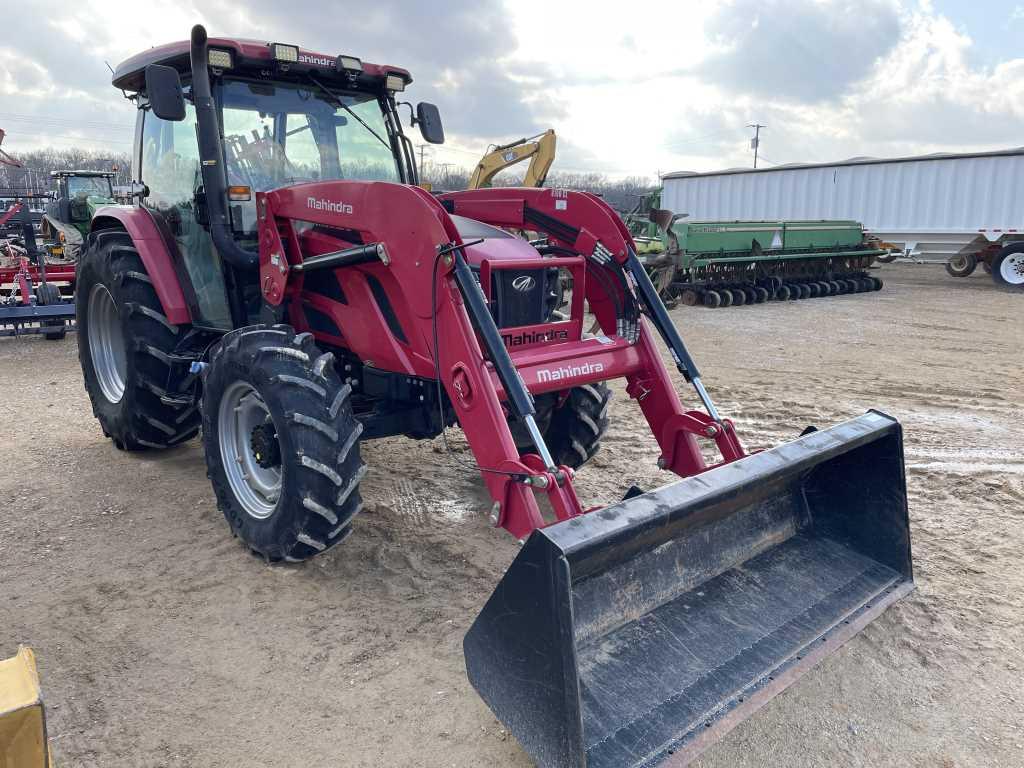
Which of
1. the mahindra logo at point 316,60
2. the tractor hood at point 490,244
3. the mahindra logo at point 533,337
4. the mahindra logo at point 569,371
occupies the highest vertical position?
the mahindra logo at point 316,60

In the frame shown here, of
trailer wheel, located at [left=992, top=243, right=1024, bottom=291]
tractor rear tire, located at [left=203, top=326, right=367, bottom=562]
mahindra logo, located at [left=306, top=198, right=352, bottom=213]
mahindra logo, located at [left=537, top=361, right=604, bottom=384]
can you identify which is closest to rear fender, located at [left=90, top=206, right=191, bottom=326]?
tractor rear tire, located at [left=203, top=326, right=367, bottom=562]

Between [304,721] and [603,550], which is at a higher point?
[603,550]

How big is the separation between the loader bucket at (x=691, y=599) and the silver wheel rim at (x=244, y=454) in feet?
5.68

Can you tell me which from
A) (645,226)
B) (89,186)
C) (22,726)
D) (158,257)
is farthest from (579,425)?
(89,186)

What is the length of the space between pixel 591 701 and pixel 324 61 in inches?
145

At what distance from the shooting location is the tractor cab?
405cm

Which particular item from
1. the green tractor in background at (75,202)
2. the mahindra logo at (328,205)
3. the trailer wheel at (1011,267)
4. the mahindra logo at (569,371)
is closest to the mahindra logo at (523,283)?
the mahindra logo at (569,371)

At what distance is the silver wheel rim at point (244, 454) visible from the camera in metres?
3.82

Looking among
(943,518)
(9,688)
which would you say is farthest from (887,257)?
(9,688)

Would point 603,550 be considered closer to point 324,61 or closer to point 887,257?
point 324,61

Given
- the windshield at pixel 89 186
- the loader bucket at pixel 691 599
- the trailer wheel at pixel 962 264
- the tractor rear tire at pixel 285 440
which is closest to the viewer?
the loader bucket at pixel 691 599

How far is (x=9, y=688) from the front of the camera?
1.54 meters

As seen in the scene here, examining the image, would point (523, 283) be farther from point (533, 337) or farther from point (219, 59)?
point (219, 59)

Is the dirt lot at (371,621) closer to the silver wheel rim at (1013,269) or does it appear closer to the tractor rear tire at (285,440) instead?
the tractor rear tire at (285,440)
